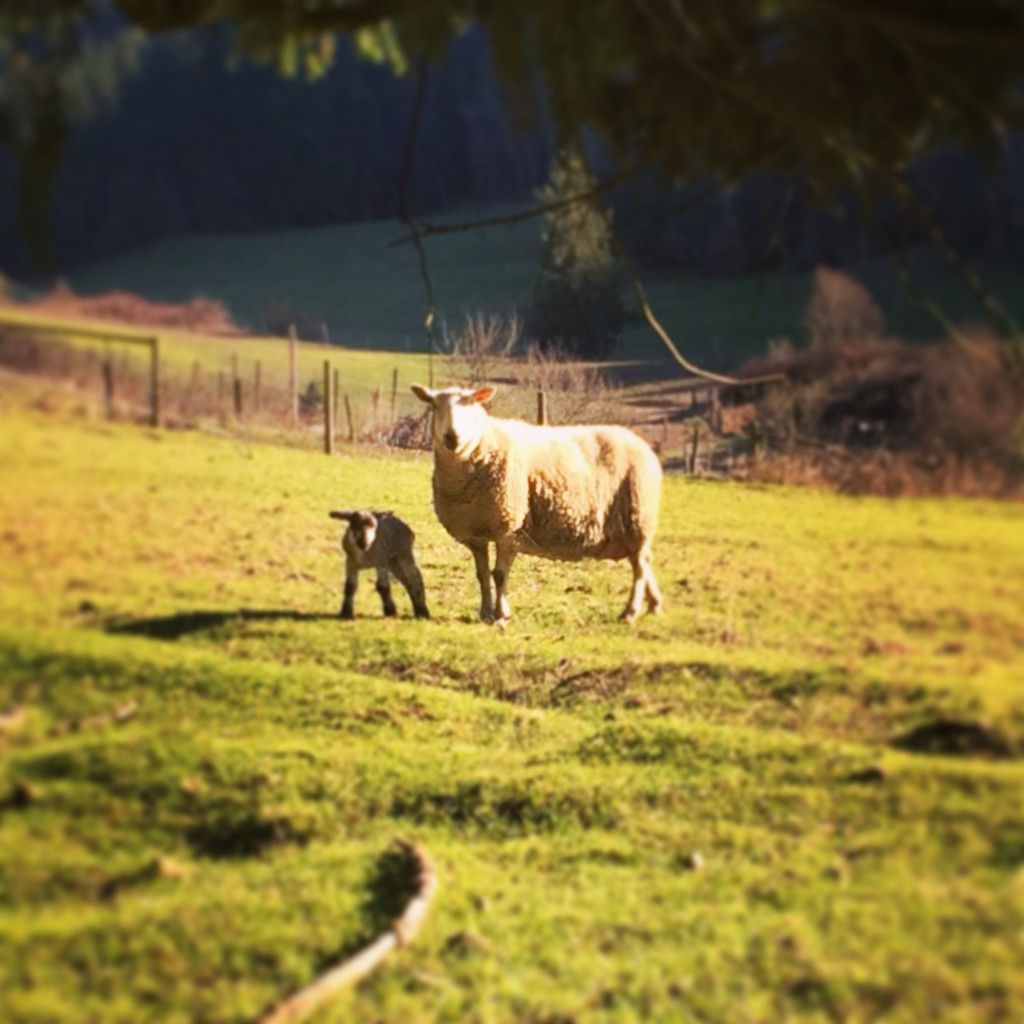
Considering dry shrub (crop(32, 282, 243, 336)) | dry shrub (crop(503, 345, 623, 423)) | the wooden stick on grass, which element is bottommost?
the wooden stick on grass

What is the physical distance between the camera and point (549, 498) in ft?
12.6

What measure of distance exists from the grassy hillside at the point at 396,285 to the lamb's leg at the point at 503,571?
0.71 metres

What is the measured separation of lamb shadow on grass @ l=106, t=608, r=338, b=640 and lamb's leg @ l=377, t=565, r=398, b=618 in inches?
7.2

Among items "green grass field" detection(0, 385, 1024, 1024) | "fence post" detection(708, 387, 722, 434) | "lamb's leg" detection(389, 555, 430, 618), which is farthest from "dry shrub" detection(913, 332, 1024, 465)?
"lamb's leg" detection(389, 555, 430, 618)

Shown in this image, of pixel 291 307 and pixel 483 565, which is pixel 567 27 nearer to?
pixel 291 307

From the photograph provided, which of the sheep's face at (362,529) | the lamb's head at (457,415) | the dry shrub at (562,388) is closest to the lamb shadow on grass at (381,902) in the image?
the sheep's face at (362,529)

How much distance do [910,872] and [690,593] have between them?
1.12 meters

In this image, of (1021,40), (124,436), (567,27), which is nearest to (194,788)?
(124,436)

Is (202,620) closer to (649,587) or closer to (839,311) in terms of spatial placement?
(649,587)

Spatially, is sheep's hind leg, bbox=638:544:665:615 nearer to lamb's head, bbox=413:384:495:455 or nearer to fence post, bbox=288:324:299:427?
lamb's head, bbox=413:384:495:455

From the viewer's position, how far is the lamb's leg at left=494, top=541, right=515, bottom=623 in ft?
12.7

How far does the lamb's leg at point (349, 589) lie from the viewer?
4047 millimetres

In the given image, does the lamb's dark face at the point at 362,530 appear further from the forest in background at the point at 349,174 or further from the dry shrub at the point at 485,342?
the forest in background at the point at 349,174

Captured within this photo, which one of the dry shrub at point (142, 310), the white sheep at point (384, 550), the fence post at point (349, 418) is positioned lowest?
the white sheep at point (384, 550)
